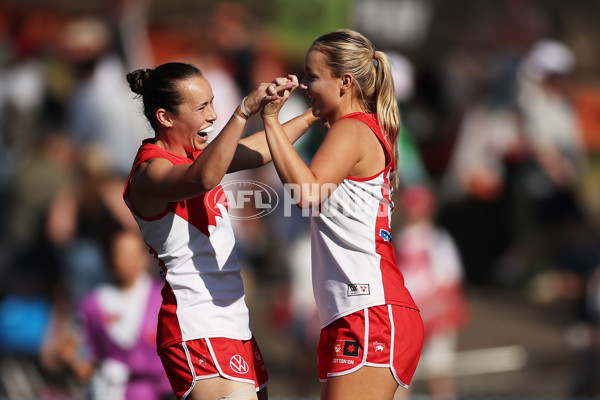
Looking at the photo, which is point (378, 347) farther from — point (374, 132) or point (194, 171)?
point (194, 171)

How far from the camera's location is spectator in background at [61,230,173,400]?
16.4 ft

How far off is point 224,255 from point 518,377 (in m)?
5.70

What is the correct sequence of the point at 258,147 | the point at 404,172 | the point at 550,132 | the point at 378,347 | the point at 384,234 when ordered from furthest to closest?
the point at 550,132, the point at 404,172, the point at 258,147, the point at 384,234, the point at 378,347

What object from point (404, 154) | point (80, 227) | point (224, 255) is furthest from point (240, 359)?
point (404, 154)

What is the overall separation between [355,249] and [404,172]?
5.03 meters

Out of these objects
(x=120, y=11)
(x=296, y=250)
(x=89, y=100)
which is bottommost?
(x=296, y=250)

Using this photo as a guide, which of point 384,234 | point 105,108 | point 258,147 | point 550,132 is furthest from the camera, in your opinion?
point 550,132

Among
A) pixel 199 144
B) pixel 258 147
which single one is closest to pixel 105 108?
pixel 258 147

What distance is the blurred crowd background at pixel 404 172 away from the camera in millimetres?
7746

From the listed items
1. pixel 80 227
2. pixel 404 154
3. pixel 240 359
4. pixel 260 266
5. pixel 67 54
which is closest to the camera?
pixel 240 359

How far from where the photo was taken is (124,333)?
5051mm

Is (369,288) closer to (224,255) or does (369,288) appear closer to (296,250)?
(224,255)

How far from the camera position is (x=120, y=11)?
8.68 m

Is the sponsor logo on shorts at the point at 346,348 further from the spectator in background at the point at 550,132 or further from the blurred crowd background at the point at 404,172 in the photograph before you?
the spectator in background at the point at 550,132
